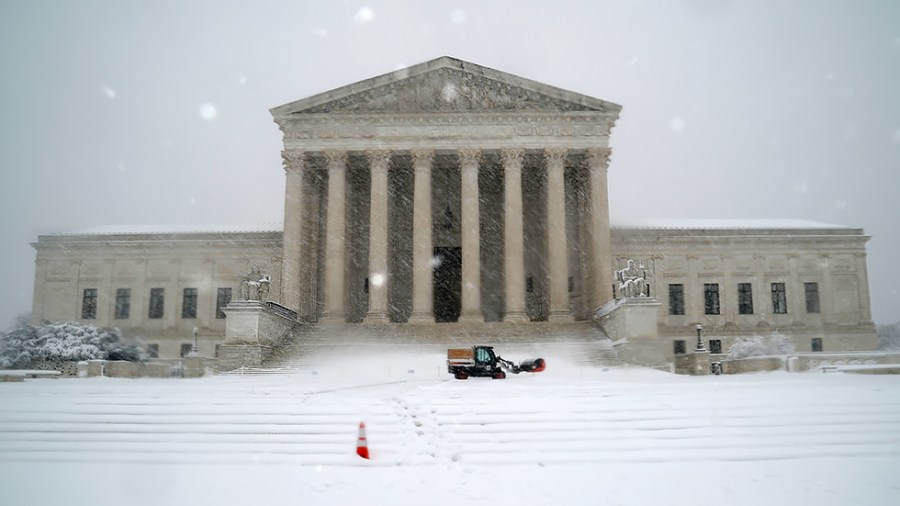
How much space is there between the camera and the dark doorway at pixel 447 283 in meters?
46.1

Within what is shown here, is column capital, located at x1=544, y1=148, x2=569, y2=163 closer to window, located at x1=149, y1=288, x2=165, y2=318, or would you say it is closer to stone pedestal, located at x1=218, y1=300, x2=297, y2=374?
stone pedestal, located at x1=218, y1=300, x2=297, y2=374

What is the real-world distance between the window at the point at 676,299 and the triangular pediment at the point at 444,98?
56.5 feet

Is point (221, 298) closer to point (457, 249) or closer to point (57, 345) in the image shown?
point (57, 345)

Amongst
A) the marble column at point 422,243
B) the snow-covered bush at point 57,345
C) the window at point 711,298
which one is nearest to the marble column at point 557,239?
the marble column at point 422,243

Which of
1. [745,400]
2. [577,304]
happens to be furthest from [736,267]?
[745,400]

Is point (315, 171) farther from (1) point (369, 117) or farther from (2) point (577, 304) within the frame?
(2) point (577, 304)

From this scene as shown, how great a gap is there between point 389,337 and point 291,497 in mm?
25232

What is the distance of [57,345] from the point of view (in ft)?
126

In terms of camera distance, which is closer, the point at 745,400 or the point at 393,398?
the point at 745,400

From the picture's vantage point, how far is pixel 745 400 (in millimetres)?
16641

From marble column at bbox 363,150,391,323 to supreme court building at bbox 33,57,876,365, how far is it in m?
0.08

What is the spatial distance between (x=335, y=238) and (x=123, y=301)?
21.7m

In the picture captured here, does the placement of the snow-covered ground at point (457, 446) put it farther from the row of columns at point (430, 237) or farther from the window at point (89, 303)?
the window at point (89, 303)

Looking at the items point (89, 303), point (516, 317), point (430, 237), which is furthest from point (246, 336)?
point (89, 303)
